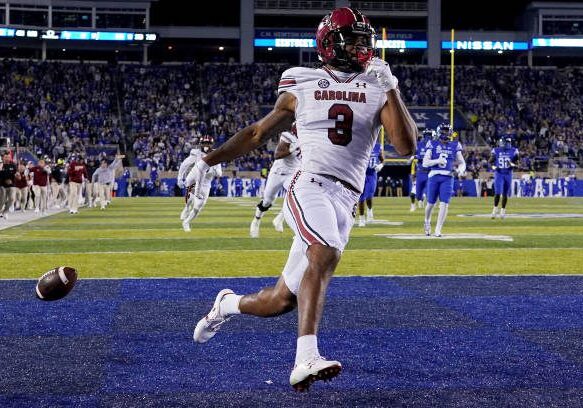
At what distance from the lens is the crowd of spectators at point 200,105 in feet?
140

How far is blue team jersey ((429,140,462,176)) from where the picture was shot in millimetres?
14195

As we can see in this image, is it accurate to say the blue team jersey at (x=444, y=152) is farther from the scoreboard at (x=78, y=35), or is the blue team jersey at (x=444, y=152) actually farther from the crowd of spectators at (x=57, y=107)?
the scoreboard at (x=78, y=35)

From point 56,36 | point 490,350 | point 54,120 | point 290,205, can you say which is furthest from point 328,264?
point 56,36

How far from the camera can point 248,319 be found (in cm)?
640

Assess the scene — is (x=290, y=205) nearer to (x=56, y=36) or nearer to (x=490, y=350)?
(x=490, y=350)

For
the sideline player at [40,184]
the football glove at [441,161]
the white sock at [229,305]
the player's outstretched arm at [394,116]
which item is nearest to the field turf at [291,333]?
the white sock at [229,305]

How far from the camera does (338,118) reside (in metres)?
4.30

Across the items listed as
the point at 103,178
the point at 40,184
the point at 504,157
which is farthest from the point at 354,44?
the point at 103,178

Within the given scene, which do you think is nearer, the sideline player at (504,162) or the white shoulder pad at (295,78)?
the white shoulder pad at (295,78)

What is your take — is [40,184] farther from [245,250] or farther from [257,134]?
[257,134]

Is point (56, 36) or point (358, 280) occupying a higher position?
point (56, 36)

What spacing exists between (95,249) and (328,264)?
943 centimetres

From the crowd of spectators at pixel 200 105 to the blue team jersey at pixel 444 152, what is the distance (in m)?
27.1

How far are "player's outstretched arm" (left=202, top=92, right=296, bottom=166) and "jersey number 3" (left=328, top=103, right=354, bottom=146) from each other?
26cm
